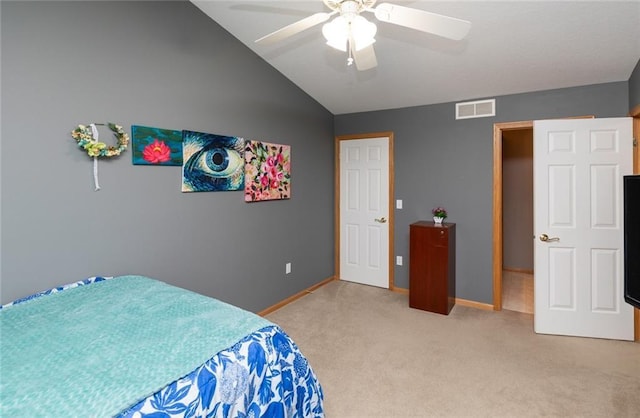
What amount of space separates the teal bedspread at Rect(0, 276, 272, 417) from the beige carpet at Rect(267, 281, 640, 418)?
1.10 metres

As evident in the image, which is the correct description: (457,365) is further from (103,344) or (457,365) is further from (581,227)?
(103,344)

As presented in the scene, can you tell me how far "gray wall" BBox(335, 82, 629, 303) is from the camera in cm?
321

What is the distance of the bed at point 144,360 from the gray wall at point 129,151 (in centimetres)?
41

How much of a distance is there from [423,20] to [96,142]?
2017 mm

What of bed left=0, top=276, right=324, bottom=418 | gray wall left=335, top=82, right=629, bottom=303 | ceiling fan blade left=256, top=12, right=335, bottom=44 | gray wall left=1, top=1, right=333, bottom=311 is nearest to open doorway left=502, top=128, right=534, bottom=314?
gray wall left=335, top=82, right=629, bottom=303

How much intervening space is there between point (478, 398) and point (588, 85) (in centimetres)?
300

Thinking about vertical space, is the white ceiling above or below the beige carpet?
above

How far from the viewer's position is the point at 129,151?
2215 mm

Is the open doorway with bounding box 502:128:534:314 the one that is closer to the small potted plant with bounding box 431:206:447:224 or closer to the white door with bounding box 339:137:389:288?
the small potted plant with bounding box 431:206:447:224

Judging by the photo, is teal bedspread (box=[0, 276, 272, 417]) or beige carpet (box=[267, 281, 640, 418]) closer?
teal bedspread (box=[0, 276, 272, 417])

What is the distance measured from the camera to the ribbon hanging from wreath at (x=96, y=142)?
1.93 meters

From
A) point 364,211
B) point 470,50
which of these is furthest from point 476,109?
point 364,211

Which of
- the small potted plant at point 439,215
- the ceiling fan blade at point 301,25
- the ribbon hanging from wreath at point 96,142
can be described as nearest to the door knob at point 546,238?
the small potted plant at point 439,215

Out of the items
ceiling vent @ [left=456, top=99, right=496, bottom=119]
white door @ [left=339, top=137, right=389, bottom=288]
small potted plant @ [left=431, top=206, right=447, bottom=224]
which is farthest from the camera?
white door @ [left=339, top=137, right=389, bottom=288]
